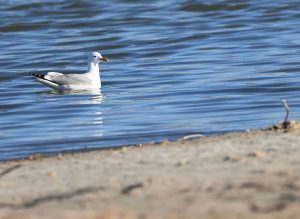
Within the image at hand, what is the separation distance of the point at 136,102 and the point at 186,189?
9.19 m

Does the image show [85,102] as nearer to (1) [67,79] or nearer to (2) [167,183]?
(1) [67,79]

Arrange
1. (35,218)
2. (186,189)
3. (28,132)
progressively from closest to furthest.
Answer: (35,218) < (186,189) < (28,132)

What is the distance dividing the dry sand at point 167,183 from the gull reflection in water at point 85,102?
384 centimetres

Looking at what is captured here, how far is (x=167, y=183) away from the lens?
7008 millimetres

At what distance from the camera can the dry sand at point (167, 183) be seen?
617cm

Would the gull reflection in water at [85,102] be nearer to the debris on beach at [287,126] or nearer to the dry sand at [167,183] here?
the debris on beach at [287,126]

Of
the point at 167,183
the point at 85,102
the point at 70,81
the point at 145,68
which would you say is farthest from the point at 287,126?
the point at 145,68

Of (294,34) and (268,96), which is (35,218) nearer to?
(268,96)

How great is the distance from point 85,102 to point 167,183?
9.55 metres

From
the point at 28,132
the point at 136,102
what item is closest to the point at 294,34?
the point at 136,102

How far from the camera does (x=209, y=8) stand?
30.5 metres

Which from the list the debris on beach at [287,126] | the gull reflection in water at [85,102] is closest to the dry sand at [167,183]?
the debris on beach at [287,126]

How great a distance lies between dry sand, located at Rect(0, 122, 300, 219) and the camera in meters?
6.17

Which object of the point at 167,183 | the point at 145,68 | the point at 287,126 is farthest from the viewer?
the point at 145,68
